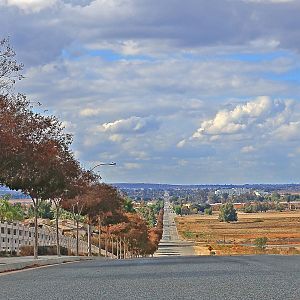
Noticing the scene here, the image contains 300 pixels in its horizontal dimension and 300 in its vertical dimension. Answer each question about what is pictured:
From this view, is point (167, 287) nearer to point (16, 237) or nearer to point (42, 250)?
point (16, 237)

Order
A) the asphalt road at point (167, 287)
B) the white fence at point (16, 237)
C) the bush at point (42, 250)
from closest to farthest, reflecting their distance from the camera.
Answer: the asphalt road at point (167, 287) < the white fence at point (16, 237) < the bush at point (42, 250)

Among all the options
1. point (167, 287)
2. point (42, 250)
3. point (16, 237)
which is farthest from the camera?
point (42, 250)

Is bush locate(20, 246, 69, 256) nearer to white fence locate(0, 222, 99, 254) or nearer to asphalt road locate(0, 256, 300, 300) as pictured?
white fence locate(0, 222, 99, 254)

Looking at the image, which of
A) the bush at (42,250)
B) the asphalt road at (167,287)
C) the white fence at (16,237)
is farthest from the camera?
the bush at (42,250)

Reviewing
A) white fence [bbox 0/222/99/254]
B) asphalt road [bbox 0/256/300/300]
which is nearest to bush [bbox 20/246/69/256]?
white fence [bbox 0/222/99/254]

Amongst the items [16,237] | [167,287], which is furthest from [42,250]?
[167,287]

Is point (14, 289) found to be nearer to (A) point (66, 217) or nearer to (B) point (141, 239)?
(B) point (141, 239)

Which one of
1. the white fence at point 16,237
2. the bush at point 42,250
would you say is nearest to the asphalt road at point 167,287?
the white fence at point 16,237

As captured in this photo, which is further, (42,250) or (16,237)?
(42,250)

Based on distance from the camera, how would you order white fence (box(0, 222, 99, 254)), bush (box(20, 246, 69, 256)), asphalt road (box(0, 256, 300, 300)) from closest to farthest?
asphalt road (box(0, 256, 300, 300))
white fence (box(0, 222, 99, 254))
bush (box(20, 246, 69, 256))

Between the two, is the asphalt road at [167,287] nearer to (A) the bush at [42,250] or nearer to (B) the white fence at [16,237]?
(B) the white fence at [16,237]

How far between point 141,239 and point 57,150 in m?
63.7

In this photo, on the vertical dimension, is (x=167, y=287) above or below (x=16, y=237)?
below

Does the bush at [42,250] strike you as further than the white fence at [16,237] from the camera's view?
Yes
